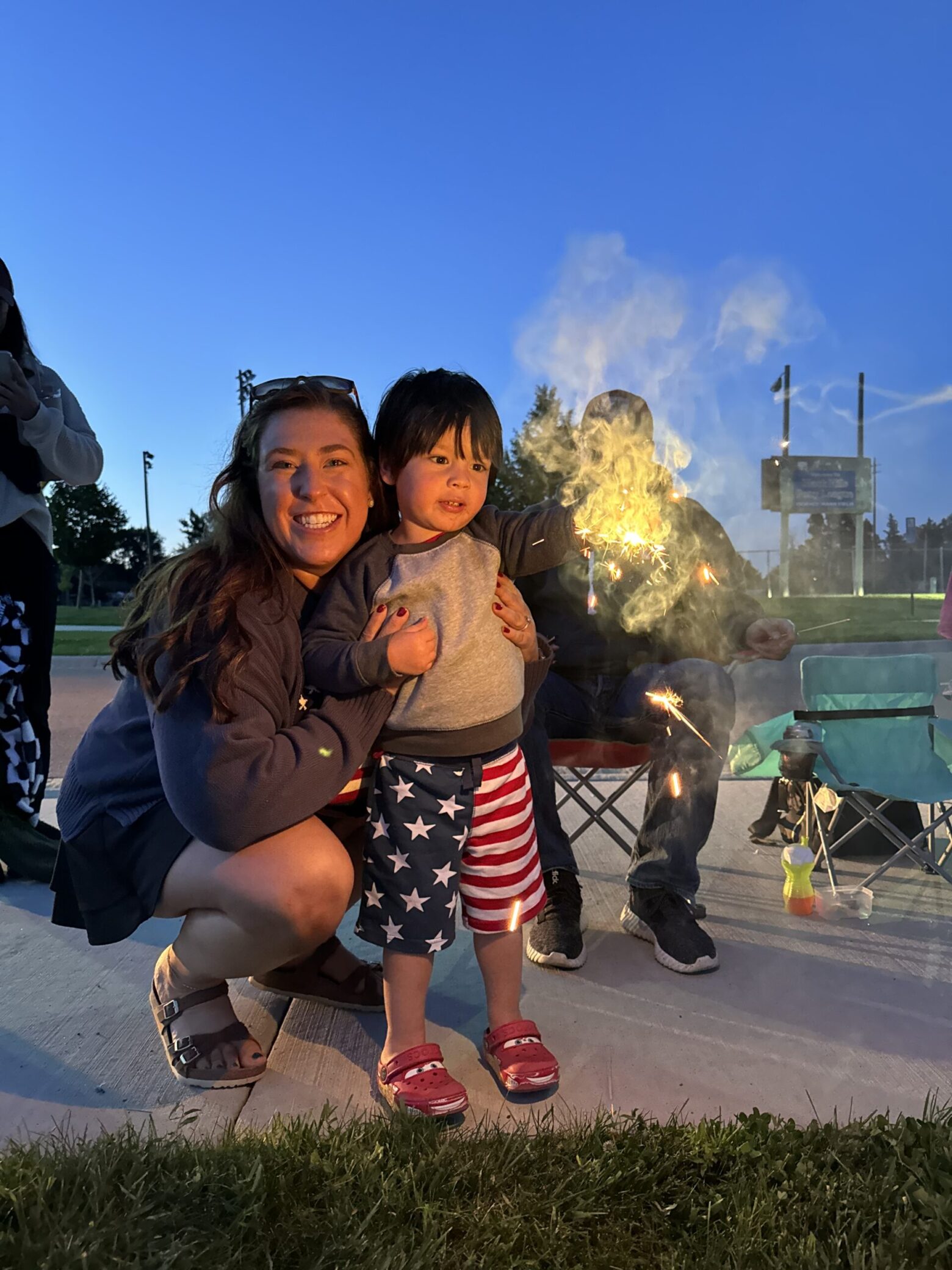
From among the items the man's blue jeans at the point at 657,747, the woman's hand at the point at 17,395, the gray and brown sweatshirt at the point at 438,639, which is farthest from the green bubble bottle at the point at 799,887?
the woman's hand at the point at 17,395

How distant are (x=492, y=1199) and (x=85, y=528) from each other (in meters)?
51.9

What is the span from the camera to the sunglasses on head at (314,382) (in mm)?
2119

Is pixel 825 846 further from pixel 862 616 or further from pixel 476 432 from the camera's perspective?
pixel 862 616

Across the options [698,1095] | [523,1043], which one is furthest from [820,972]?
[523,1043]

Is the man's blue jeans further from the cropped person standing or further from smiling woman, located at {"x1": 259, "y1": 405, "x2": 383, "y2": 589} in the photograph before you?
the cropped person standing

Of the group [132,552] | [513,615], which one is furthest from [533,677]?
[132,552]

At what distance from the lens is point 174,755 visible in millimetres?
1867

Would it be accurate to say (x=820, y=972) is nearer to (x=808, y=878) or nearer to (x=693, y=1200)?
(x=808, y=878)

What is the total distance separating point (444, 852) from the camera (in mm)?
2055

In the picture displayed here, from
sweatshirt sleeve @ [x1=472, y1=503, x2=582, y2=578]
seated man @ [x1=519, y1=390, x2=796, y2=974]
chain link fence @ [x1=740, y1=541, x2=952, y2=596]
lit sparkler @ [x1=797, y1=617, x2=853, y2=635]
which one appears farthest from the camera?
chain link fence @ [x1=740, y1=541, x2=952, y2=596]

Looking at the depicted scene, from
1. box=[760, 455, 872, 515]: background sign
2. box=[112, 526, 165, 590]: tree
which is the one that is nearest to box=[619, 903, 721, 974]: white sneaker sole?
box=[760, 455, 872, 515]: background sign

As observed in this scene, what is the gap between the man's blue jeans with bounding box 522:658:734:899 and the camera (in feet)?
9.24

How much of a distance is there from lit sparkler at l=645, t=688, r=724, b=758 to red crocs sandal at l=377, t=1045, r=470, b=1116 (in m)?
1.33

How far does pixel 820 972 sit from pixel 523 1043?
1.04 m
